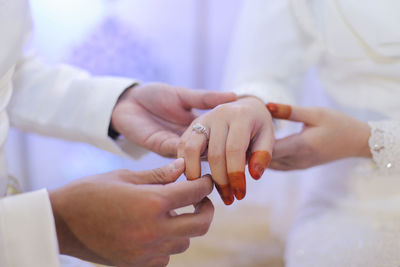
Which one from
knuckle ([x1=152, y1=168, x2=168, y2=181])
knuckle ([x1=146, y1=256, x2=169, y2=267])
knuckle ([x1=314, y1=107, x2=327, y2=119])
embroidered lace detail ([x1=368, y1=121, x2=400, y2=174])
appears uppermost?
knuckle ([x1=152, y1=168, x2=168, y2=181])

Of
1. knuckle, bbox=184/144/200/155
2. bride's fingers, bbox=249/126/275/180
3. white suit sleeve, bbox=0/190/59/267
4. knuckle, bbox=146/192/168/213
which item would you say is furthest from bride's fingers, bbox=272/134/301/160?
white suit sleeve, bbox=0/190/59/267

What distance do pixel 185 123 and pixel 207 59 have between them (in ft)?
3.34

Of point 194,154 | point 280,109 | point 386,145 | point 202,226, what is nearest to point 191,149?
point 194,154

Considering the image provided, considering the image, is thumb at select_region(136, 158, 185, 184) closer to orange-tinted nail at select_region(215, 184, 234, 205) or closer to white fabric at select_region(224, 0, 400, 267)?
orange-tinted nail at select_region(215, 184, 234, 205)

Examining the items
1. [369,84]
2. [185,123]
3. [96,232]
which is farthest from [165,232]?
[369,84]

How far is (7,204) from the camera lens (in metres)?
0.52

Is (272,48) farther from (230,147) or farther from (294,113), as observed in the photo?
(230,147)

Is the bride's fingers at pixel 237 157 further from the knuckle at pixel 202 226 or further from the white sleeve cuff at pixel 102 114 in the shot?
the white sleeve cuff at pixel 102 114

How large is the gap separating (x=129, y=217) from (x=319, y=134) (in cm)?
42

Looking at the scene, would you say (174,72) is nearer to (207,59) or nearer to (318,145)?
(207,59)

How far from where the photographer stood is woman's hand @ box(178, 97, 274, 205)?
584mm

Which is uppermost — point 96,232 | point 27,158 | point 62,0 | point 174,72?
point 62,0

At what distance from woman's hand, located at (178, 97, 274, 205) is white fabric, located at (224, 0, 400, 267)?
0.19 m

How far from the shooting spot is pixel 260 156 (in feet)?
1.99
